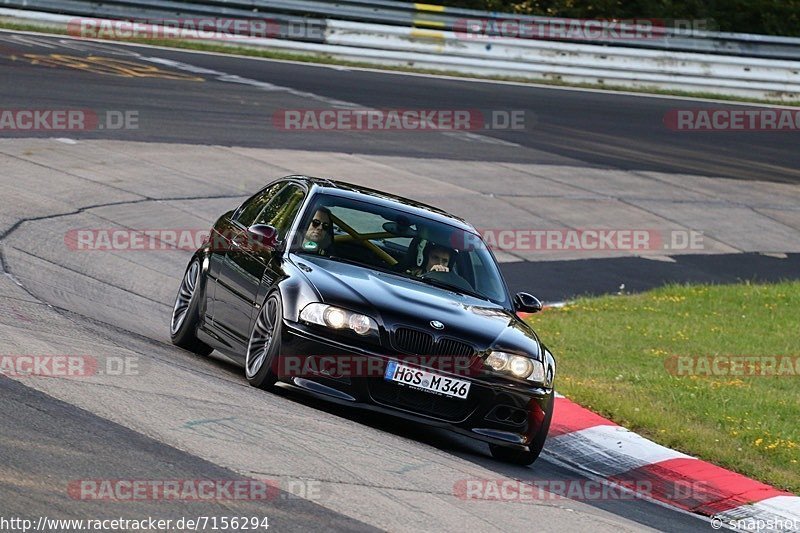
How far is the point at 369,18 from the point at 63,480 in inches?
985

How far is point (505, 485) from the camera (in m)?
7.54

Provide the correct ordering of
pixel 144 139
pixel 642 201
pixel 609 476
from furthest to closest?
pixel 642 201 < pixel 144 139 < pixel 609 476

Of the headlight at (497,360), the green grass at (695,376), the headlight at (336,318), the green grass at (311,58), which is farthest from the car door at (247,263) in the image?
the green grass at (311,58)

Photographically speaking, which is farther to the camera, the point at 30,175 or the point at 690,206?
the point at 690,206

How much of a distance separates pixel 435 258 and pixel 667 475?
2.18 m

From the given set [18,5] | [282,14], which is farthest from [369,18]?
[18,5]

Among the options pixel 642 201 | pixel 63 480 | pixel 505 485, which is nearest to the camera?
pixel 63 480

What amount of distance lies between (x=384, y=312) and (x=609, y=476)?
199 centimetres

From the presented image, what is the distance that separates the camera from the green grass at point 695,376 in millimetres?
9734

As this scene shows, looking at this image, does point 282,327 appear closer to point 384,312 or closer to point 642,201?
point 384,312

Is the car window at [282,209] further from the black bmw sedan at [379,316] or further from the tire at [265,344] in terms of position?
the tire at [265,344]

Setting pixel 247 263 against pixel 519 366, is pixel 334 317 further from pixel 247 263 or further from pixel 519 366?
pixel 247 263

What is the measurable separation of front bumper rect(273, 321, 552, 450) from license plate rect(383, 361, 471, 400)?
31 mm

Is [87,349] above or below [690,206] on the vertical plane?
above
